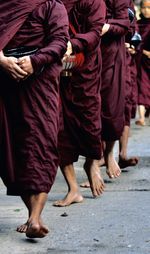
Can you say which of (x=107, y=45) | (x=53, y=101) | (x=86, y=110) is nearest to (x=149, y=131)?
(x=107, y=45)

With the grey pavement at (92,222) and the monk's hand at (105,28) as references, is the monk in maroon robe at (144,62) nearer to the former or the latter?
the grey pavement at (92,222)

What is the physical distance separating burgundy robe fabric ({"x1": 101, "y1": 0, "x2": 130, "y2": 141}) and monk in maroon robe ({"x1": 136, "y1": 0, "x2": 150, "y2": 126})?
15.9ft

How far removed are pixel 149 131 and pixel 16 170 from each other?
285 inches

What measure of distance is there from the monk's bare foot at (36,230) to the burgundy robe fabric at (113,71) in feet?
8.04

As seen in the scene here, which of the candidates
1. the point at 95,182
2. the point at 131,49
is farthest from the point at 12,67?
the point at 131,49

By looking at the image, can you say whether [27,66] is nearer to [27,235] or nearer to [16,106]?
[16,106]

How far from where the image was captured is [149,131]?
42.2 feet

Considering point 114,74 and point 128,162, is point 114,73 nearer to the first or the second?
point 114,74

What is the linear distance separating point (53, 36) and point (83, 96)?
145 centimetres

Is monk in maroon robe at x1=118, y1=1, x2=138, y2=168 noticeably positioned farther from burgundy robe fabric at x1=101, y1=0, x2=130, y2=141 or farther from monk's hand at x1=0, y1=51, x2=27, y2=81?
monk's hand at x1=0, y1=51, x2=27, y2=81

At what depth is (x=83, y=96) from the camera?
7.12 m

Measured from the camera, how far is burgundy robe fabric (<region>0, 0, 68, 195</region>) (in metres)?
5.74

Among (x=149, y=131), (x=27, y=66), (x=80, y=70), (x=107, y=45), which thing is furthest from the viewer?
(x=149, y=131)

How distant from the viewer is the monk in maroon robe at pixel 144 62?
12918 mm
